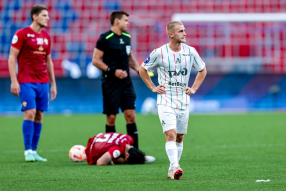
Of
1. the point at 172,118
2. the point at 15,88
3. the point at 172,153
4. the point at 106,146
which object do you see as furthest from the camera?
the point at 15,88

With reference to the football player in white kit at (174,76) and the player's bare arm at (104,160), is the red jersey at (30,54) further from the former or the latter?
the football player in white kit at (174,76)

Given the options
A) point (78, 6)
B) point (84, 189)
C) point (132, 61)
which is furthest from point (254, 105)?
point (84, 189)

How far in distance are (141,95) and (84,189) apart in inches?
587

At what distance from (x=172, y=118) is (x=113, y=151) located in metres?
1.37

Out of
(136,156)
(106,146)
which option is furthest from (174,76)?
(106,146)

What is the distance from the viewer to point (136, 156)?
21.0 ft

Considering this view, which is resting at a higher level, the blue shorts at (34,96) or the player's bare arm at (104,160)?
the blue shorts at (34,96)

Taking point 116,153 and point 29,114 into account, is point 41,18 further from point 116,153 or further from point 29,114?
point 116,153

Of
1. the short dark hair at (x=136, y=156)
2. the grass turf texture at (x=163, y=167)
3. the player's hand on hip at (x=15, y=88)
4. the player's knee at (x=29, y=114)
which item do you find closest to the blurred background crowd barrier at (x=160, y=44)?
the grass turf texture at (x=163, y=167)

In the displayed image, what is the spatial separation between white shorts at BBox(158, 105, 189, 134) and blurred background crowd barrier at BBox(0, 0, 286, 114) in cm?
1369

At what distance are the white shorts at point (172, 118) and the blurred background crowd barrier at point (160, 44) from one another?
1369 cm

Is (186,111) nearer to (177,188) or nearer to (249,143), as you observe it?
(177,188)

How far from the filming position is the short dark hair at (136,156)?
21.0 feet

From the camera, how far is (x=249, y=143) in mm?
8875
